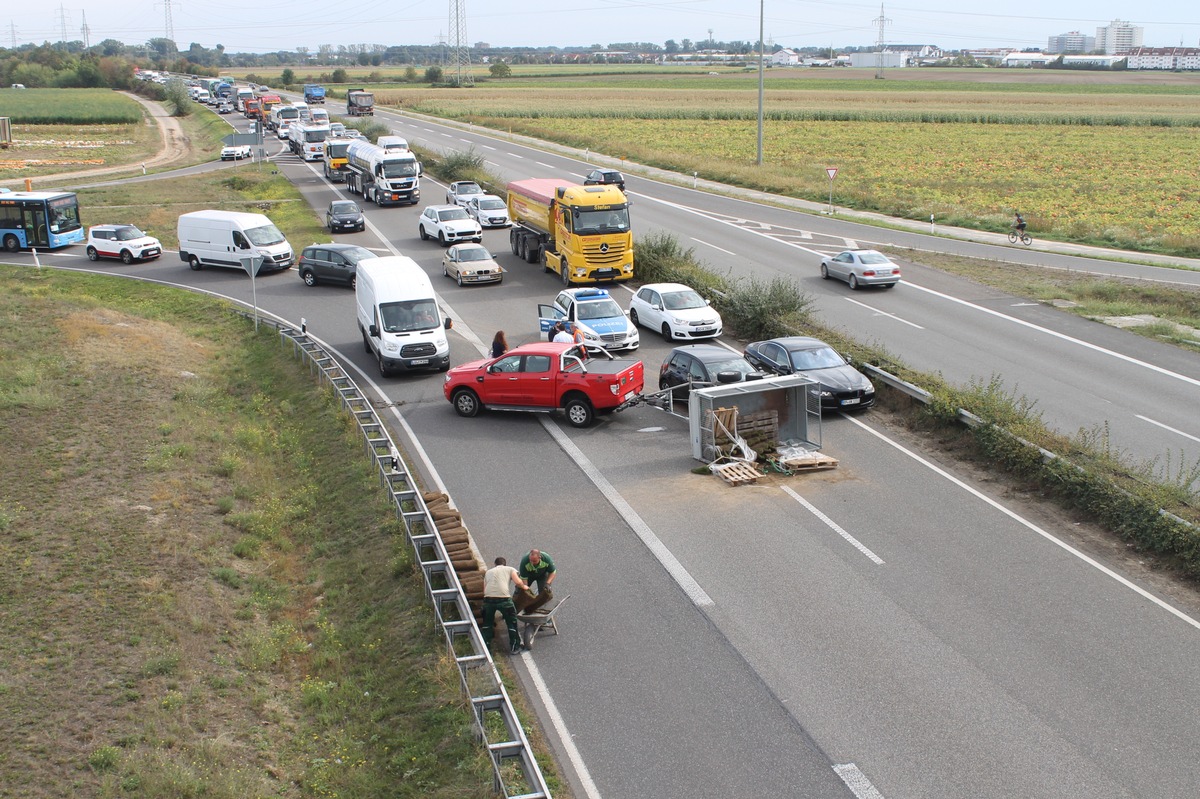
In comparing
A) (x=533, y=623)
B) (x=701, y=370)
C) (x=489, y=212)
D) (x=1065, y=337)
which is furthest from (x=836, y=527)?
(x=489, y=212)

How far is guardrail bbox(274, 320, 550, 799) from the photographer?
35.5ft

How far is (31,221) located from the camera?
45125 mm

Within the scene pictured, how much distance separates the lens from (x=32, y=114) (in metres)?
114

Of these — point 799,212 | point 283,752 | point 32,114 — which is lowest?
point 283,752

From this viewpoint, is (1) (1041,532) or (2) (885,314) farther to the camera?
(2) (885,314)

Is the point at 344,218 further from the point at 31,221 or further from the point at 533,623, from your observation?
the point at 533,623

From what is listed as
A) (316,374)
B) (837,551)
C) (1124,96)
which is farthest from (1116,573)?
(1124,96)

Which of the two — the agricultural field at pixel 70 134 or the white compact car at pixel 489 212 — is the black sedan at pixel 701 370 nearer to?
the white compact car at pixel 489 212

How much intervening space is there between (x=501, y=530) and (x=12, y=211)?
37.3 metres

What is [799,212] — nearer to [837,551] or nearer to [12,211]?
[12,211]

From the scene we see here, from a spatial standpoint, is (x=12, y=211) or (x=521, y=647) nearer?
(x=521, y=647)

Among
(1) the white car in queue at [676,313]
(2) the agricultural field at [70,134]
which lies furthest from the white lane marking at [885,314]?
(2) the agricultural field at [70,134]

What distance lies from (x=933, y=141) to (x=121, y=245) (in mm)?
69364

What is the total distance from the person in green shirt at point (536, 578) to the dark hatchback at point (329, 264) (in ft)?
81.5
